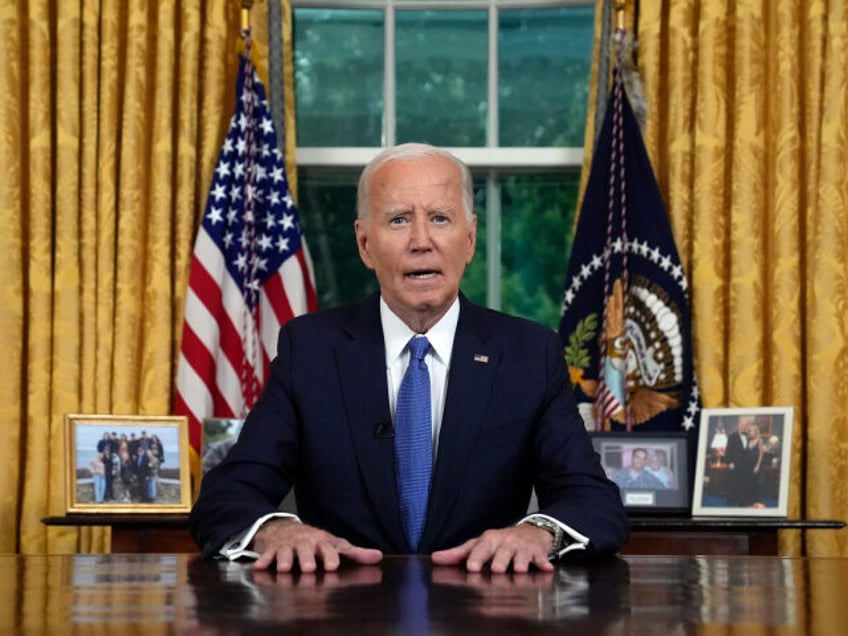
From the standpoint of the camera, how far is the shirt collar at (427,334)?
2715 mm

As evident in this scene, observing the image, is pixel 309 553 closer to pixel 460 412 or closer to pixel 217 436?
pixel 460 412

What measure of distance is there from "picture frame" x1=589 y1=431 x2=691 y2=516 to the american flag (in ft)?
3.74

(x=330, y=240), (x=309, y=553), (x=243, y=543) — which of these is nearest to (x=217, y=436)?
(x=330, y=240)

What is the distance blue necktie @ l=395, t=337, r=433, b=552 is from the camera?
8.31 ft

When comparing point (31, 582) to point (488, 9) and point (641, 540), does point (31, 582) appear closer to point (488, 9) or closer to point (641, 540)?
point (641, 540)

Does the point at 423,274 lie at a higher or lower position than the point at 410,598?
higher

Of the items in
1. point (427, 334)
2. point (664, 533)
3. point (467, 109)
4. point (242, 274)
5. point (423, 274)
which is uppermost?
point (467, 109)

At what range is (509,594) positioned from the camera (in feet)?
5.48

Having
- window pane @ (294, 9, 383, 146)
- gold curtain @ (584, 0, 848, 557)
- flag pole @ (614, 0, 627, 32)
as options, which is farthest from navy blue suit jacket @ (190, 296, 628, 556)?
window pane @ (294, 9, 383, 146)

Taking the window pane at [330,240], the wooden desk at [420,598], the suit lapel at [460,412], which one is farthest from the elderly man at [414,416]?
the window pane at [330,240]

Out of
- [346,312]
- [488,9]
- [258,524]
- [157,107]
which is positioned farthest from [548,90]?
[258,524]

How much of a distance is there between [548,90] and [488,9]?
37 centimetres

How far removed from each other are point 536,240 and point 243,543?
295cm

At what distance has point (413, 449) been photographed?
101 inches
